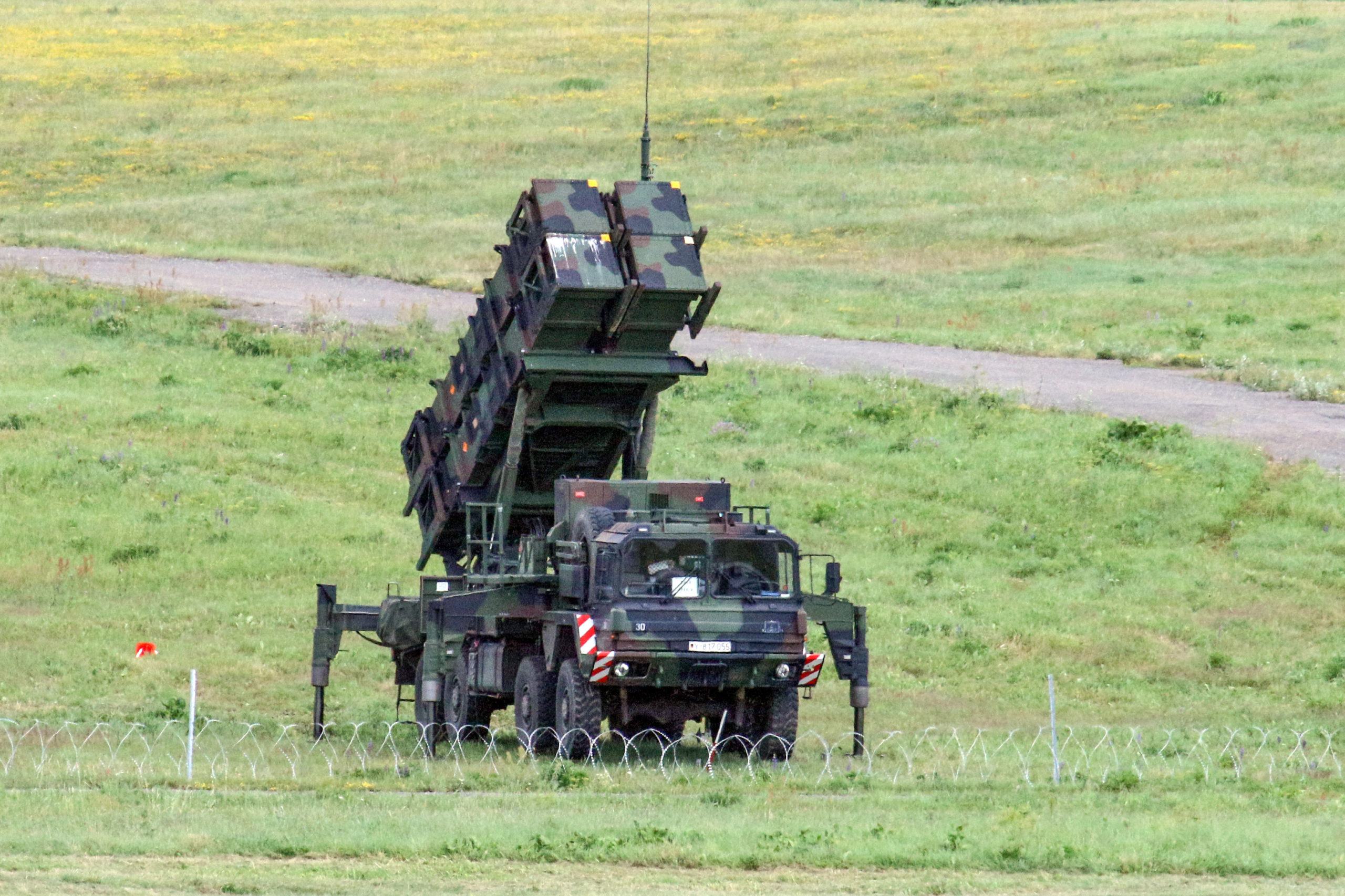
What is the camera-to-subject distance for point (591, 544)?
64.3 ft

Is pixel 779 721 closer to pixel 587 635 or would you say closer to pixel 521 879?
pixel 587 635

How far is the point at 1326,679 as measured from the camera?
25047mm

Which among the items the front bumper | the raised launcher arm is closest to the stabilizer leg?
the raised launcher arm

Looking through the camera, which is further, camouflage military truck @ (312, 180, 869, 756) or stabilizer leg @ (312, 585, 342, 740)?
stabilizer leg @ (312, 585, 342, 740)

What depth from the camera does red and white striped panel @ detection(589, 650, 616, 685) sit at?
1845 cm

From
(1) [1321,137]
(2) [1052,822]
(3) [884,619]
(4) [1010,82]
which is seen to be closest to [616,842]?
(2) [1052,822]

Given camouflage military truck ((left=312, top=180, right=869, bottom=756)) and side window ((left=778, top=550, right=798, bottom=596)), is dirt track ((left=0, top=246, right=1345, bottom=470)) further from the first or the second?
side window ((left=778, top=550, right=798, bottom=596))

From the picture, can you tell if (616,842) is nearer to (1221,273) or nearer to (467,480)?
(467,480)

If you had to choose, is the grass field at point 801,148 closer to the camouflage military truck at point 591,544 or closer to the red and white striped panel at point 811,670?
the camouflage military truck at point 591,544

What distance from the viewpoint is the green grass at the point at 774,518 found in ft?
81.3

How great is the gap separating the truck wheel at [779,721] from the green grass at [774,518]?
3500 millimetres

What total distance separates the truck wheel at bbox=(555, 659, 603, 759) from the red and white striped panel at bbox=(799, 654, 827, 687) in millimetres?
1876

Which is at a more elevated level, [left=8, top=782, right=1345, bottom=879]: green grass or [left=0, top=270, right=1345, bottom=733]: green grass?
[left=0, top=270, right=1345, bottom=733]: green grass

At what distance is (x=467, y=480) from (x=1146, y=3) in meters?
70.9
